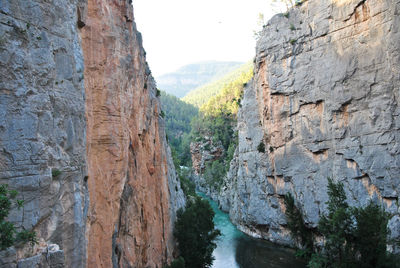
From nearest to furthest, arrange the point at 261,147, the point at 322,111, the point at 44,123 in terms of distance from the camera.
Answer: the point at 44,123
the point at 322,111
the point at 261,147

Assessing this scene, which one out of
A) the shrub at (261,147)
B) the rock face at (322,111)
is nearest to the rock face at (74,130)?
the rock face at (322,111)

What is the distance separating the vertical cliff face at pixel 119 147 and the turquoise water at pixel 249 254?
1128 centimetres

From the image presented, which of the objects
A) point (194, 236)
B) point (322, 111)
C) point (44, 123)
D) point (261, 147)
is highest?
point (322, 111)

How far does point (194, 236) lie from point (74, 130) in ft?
55.7

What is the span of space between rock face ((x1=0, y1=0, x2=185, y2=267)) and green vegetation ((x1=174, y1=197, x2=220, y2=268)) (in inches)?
255

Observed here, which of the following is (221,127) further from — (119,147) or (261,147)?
(119,147)

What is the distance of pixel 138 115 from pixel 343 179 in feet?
58.7

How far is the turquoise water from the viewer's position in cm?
2952

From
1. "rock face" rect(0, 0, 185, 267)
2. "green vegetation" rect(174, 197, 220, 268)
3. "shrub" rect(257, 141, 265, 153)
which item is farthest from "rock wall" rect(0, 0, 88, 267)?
"shrub" rect(257, 141, 265, 153)

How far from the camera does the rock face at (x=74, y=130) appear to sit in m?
8.52

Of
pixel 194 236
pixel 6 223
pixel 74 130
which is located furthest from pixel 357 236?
pixel 6 223

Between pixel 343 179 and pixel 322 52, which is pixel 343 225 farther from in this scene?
pixel 322 52

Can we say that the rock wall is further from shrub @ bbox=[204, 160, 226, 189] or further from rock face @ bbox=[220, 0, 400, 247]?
shrub @ bbox=[204, 160, 226, 189]

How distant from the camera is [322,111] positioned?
93.1ft
